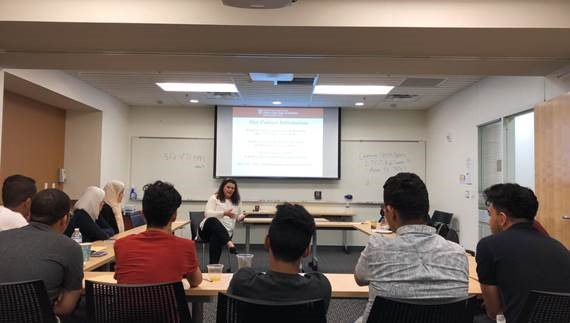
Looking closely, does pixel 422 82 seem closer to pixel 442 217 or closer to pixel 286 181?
pixel 442 217

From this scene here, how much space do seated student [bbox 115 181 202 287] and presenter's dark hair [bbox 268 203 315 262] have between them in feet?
2.04

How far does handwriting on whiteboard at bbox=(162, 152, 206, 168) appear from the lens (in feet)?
26.3

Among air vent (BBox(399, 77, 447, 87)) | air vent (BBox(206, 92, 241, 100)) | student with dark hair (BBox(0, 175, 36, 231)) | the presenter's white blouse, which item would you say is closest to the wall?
air vent (BBox(206, 92, 241, 100))

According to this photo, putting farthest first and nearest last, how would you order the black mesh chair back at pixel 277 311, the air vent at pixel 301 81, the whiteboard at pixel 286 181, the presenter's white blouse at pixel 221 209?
the whiteboard at pixel 286 181, the air vent at pixel 301 81, the presenter's white blouse at pixel 221 209, the black mesh chair back at pixel 277 311

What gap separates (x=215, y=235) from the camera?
483 cm

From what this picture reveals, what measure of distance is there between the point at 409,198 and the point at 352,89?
188 inches

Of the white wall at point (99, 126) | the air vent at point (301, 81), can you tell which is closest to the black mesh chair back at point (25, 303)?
the white wall at point (99, 126)

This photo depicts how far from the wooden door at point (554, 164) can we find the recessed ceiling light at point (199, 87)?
390cm

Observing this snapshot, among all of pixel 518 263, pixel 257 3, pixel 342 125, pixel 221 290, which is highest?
pixel 257 3

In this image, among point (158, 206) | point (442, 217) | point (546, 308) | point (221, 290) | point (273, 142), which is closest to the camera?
→ point (546, 308)

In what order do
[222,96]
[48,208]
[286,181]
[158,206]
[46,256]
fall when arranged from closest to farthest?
[46,256]
[48,208]
[158,206]
[222,96]
[286,181]

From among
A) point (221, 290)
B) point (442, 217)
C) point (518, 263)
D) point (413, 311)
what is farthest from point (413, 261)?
point (442, 217)

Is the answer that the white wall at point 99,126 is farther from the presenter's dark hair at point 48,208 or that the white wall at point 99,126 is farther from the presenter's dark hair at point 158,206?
the presenter's dark hair at point 158,206

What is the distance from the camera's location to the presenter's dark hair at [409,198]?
5.47 feet
